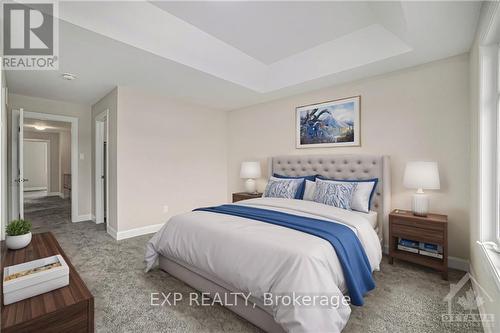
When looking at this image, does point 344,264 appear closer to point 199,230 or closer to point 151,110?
point 199,230

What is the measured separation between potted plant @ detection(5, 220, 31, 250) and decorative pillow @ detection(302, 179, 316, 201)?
3067 mm

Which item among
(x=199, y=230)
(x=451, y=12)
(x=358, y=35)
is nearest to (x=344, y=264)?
(x=199, y=230)

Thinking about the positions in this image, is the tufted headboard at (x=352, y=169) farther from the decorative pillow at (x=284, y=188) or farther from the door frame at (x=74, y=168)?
the door frame at (x=74, y=168)

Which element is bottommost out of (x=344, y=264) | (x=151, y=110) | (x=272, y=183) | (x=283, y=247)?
(x=344, y=264)

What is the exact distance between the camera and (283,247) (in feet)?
5.35

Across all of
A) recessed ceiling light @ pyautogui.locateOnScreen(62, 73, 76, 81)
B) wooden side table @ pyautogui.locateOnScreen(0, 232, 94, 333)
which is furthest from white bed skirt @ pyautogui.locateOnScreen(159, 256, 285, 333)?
recessed ceiling light @ pyautogui.locateOnScreen(62, 73, 76, 81)

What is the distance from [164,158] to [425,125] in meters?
3.88

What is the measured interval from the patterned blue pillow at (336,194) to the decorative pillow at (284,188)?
40 cm

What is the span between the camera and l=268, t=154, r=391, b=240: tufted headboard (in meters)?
2.97

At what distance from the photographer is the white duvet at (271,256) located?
1433mm

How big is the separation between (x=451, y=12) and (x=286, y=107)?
2.53 metres

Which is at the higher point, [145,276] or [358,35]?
[358,35]

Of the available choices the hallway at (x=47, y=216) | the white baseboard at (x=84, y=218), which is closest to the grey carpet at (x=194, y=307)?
the hallway at (x=47, y=216)

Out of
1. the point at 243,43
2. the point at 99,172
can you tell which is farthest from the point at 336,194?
the point at 99,172
